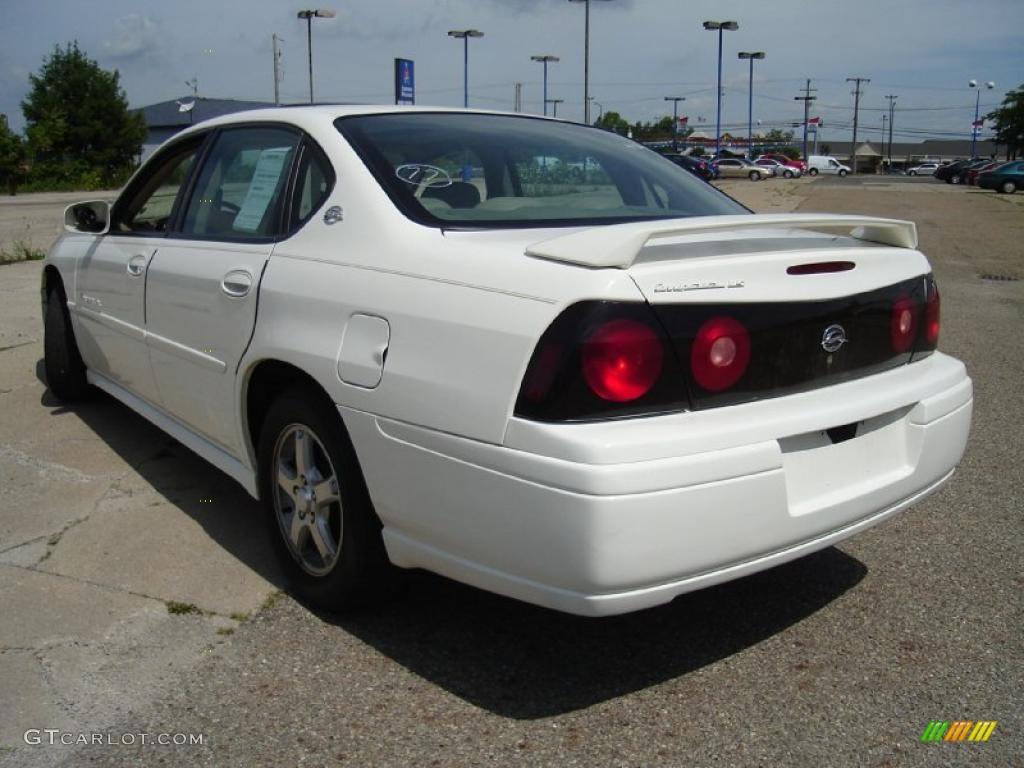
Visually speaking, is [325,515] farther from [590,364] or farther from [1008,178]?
[1008,178]

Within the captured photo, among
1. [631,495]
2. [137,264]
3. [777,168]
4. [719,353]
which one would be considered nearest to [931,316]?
[719,353]

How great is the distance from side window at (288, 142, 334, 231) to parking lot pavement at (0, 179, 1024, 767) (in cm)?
123

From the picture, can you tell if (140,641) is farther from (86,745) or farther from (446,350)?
(446,350)

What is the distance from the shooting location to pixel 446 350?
8.04ft

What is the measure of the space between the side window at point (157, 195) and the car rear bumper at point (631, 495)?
191 centimetres

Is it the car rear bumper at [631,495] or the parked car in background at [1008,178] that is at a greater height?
the parked car in background at [1008,178]

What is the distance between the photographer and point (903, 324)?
2924 millimetres

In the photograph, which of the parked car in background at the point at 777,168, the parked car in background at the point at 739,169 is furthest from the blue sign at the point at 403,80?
the parked car in background at the point at 777,168

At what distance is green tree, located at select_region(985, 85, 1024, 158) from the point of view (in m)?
75.1

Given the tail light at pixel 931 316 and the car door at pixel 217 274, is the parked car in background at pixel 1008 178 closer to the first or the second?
the tail light at pixel 931 316

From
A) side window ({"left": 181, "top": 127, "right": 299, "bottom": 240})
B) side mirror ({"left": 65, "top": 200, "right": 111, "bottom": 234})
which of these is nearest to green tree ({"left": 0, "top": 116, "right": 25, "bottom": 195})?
side mirror ({"left": 65, "top": 200, "right": 111, "bottom": 234})

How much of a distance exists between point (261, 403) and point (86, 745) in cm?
121

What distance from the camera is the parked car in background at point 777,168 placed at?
246ft

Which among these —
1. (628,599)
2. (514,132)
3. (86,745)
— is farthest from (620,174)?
(86,745)
